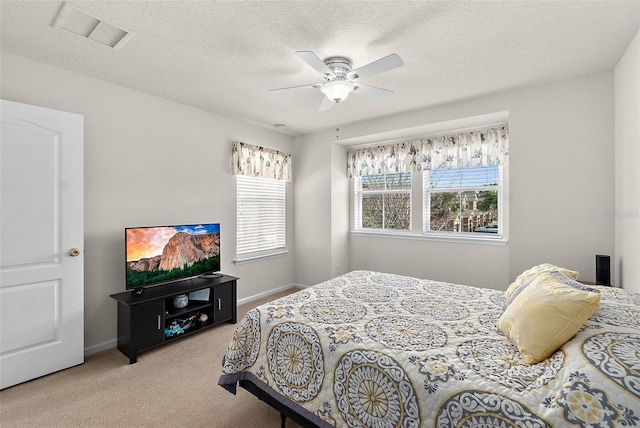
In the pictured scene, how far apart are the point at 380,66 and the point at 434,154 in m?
2.36

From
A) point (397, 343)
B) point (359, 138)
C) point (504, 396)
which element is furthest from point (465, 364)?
point (359, 138)

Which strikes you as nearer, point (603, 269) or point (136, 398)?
point (136, 398)

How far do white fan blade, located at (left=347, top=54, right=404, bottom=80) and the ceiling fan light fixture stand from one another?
83 millimetres

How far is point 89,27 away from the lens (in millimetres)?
2074

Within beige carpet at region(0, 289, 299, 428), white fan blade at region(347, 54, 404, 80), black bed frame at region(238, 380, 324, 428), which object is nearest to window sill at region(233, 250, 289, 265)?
beige carpet at region(0, 289, 299, 428)

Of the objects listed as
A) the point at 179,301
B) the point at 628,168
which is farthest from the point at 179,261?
the point at 628,168

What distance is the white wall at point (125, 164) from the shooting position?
2654 mm

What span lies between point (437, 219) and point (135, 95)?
4000 mm

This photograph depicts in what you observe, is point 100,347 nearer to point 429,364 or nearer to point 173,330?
point 173,330

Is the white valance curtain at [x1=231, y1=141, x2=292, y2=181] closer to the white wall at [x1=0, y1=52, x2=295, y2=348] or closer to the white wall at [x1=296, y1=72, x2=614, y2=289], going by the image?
the white wall at [x1=0, y1=52, x2=295, y2=348]

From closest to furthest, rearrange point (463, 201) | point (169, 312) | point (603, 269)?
point (603, 269) → point (169, 312) → point (463, 201)

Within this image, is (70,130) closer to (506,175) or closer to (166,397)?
(166,397)

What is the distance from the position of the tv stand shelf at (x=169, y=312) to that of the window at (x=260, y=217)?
0.79 m

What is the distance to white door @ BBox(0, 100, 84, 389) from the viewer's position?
223 cm
